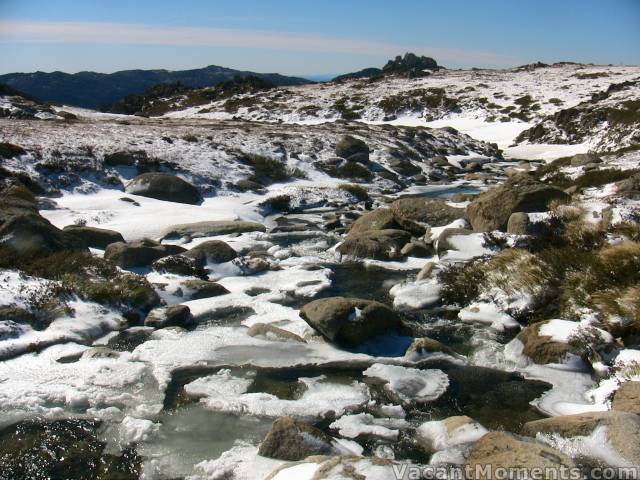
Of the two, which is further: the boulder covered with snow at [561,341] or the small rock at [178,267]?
the small rock at [178,267]

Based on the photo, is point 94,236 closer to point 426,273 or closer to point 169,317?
point 169,317

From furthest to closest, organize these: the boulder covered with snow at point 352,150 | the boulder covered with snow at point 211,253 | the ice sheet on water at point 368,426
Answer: the boulder covered with snow at point 352,150 → the boulder covered with snow at point 211,253 → the ice sheet on water at point 368,426

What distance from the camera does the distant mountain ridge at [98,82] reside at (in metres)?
133

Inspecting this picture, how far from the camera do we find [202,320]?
30.1ft

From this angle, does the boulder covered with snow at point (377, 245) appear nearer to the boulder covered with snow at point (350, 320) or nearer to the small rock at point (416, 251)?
the small rock at point (416, 251)

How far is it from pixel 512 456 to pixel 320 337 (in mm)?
4353

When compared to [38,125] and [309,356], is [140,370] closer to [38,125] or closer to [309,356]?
[309,356]

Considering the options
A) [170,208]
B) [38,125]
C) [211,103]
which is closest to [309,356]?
[170,208]

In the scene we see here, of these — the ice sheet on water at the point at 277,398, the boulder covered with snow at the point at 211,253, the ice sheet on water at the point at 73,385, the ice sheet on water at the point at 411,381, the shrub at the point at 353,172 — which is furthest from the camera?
the shrub at the point at 353,172

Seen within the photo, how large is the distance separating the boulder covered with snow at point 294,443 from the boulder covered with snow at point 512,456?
146cm

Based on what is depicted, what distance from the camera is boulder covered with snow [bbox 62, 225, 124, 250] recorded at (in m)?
12.9

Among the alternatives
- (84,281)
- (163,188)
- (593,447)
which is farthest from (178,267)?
(593,447)

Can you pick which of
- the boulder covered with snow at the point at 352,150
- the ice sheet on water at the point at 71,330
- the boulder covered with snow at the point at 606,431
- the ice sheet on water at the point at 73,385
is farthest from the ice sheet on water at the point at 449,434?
the boulder covered with snow at the point at 352,150

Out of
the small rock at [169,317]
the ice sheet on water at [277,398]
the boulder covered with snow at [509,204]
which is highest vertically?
the boulder covered with snow at [509,204]
